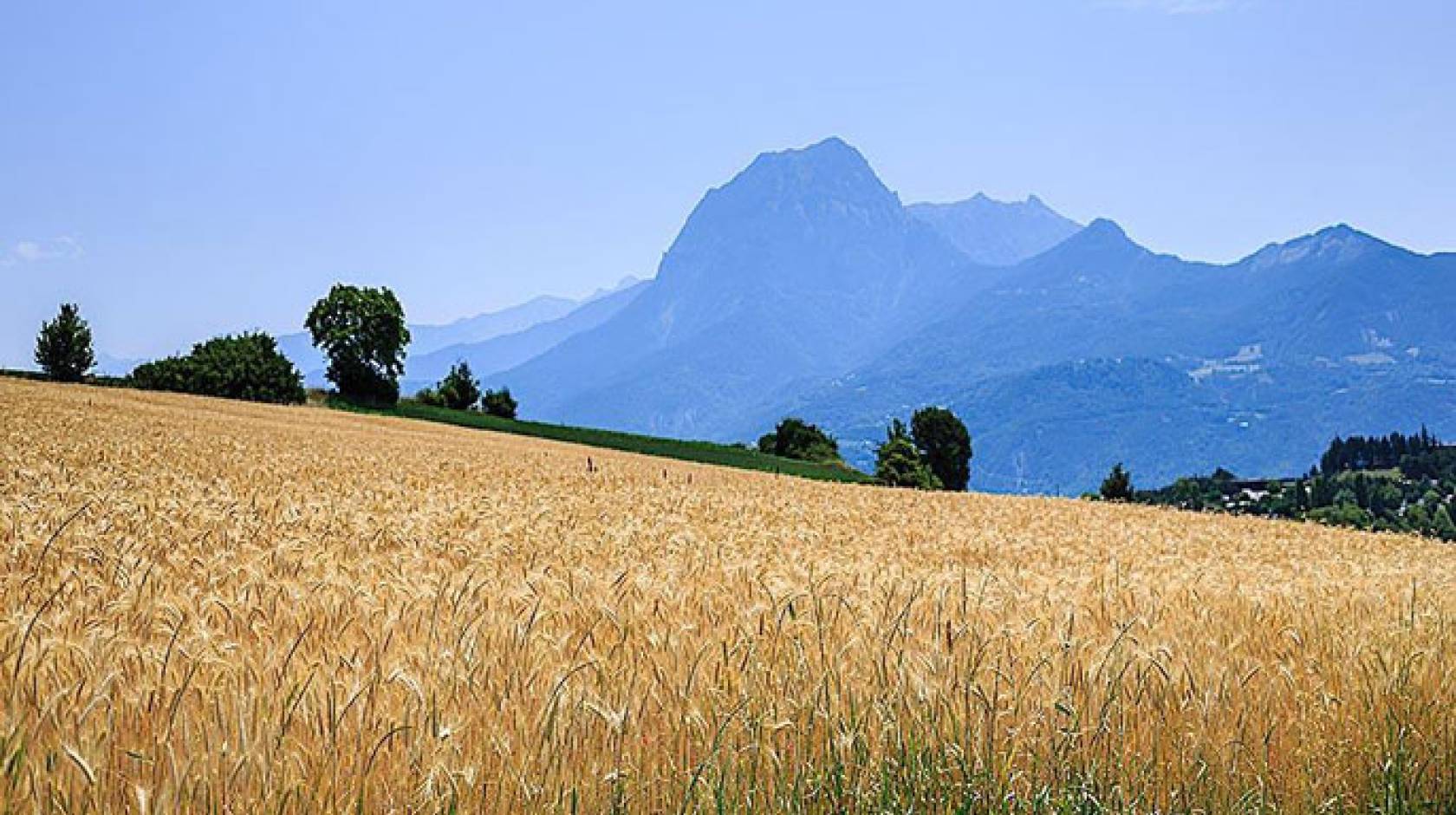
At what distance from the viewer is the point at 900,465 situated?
8544 cm

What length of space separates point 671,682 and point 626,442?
7419 centimetres

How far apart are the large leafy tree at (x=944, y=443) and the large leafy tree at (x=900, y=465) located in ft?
42.4

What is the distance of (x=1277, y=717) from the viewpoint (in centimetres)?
489

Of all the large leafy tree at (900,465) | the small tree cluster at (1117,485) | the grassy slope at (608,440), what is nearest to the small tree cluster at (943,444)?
the large leafy tree at (900,465)

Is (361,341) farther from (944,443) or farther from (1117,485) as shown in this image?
(1117,485)

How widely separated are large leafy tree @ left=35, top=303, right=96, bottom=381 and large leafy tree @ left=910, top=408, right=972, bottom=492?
7031cm

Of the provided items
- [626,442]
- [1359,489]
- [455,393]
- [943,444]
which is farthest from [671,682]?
[1359,489]

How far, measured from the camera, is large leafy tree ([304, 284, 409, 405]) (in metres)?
89.1

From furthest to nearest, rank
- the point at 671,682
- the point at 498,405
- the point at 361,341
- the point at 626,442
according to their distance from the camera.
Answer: the point at 498,405
the point at 361,341
the point at 626,442
the point at 671,682

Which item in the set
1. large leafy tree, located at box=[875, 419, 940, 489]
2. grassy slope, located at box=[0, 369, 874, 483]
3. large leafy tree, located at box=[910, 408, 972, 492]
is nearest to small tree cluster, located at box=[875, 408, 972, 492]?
large leafy tree, located at box=[910, 408, 972, 492]

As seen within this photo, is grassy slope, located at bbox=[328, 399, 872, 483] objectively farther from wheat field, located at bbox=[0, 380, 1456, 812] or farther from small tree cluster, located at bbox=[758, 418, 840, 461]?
wheat field, located at bbox=[0, 380, 1456, 812]

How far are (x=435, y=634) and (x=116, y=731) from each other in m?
1.31

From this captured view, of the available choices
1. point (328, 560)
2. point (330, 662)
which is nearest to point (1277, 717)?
→ point (330, 662)

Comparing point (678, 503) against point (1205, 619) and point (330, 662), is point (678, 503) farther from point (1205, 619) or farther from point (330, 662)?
point (330, 662)
